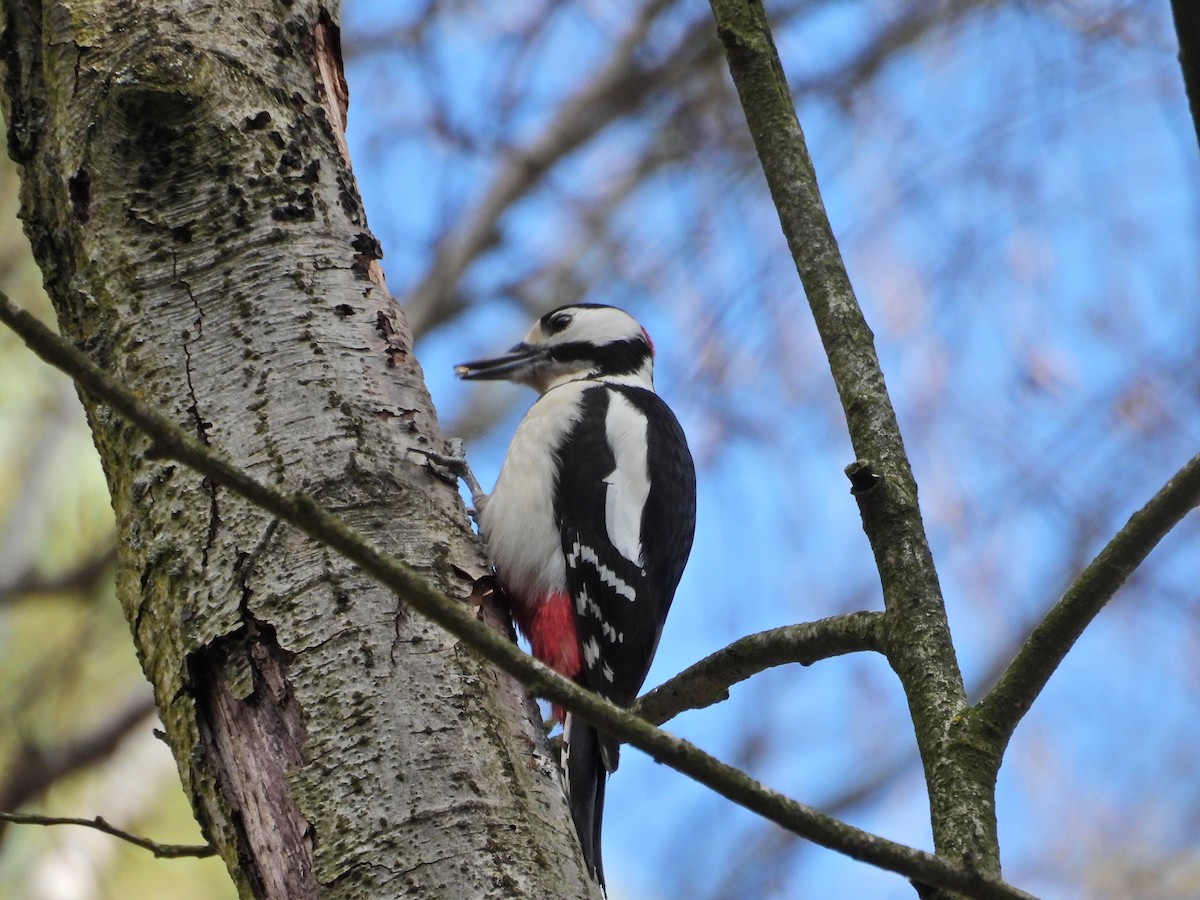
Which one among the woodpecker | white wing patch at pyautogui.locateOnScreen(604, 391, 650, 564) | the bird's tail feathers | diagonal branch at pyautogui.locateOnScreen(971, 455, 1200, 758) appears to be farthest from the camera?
white wing patch at pyautogui.locateOnScreen(604, 391, 650, 564)

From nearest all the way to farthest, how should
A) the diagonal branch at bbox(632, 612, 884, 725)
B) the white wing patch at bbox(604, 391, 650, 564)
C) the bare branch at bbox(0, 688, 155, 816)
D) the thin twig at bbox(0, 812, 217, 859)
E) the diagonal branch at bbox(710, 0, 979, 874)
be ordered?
the diagonal branch at bbox(710, 0, 979, 874)
the diagonal branch at bbox(632, 612, 884, 725)
the thin twig at bbox(0, 812, 217, 859)
the white wing patch at bbox(604, 391, 650, 564)
the bare branch at bbox(0, 688, 155, 816)

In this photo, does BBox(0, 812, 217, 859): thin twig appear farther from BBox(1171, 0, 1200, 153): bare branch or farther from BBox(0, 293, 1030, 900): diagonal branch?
BBox(1171, 0, 1200, 153): bare branch

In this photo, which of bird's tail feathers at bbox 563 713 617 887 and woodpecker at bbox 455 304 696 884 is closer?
bird's tail feathers at bbox 563 713 617 887

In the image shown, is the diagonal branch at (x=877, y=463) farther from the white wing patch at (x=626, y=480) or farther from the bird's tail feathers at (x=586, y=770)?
the white wing patch at (x=626, y=480)

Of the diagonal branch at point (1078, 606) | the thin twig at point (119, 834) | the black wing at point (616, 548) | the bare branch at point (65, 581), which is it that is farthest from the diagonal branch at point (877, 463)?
the bare branch at point (65, 581)

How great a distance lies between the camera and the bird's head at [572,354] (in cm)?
397

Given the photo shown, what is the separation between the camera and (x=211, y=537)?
1887mm

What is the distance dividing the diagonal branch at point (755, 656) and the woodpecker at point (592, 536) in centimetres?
17

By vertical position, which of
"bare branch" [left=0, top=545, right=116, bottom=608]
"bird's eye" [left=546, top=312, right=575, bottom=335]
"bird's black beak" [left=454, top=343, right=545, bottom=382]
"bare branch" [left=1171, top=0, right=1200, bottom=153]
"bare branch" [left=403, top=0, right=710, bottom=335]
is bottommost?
"bare branch" [left=1171, top=0, right=1200, bottom=153]

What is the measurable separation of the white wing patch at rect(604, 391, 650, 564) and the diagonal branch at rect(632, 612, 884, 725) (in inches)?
26.1

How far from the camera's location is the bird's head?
13.0 ft

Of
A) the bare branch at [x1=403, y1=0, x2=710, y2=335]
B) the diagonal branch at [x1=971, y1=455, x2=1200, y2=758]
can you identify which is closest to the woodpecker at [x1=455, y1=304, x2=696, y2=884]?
the diagonal branch at [x1=971, y1=455, x2=1200, y2=758]

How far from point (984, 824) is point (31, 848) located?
16.5 ft

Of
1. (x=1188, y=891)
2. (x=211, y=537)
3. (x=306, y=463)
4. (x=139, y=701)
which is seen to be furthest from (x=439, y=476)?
(x=1188, y=891)
